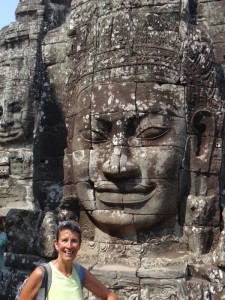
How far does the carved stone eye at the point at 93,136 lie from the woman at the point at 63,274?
3.21m

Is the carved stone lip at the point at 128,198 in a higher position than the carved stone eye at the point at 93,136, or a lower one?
lower

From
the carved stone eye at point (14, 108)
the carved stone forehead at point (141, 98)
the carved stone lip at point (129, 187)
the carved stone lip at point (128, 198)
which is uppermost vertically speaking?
the carved stone eye at point (14, 108)

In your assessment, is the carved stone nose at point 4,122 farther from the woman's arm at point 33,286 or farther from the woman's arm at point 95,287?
the woman's arm at point 33,286

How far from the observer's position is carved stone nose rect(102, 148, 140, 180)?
6344mm

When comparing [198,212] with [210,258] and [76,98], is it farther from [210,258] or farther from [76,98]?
[76,98]

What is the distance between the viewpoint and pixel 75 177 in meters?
7.04

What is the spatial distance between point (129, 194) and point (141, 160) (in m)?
0.45

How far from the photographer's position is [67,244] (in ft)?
11.7

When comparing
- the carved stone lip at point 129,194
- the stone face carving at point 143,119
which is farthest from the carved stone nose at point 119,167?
the carved stone lip at point 129,194

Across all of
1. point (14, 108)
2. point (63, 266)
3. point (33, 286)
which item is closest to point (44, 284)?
point (33, 286)

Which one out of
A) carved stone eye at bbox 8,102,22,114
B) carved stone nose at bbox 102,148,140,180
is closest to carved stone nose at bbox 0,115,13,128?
carved stone eye at bbox 8,102,22,114

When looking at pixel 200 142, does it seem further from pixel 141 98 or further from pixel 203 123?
pixel 141 98

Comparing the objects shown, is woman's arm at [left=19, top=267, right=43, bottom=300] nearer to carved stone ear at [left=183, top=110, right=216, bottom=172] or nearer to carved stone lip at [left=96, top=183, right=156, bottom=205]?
carved stone lip at [left=96, top=183, right=156, bottom=205]

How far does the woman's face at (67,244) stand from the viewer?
354 cm
